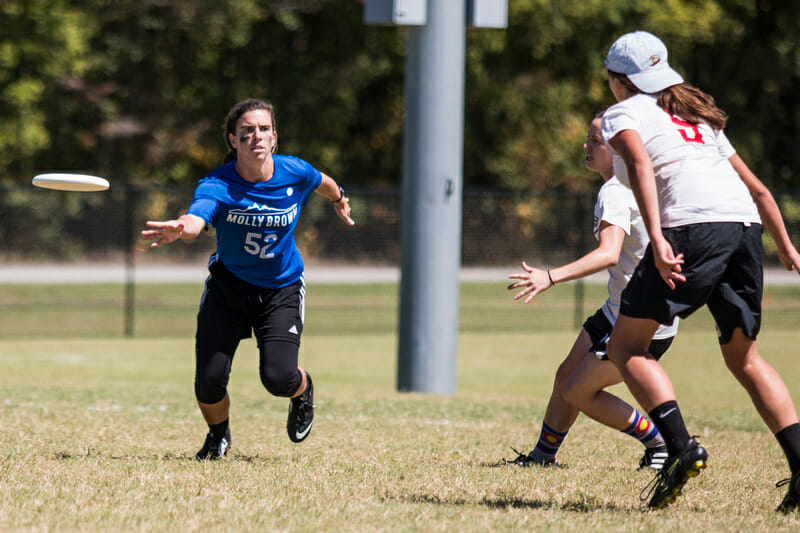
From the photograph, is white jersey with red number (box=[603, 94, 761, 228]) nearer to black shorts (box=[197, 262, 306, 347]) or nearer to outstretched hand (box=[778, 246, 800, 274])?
outstretched hand (box=[778, 246, 800, 274])

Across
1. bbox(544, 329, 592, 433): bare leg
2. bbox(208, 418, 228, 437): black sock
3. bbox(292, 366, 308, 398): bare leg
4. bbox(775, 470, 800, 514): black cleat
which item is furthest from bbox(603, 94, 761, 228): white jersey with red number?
bbox(208, 418, 228, 437): black sock

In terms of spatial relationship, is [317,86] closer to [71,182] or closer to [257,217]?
[257,217]

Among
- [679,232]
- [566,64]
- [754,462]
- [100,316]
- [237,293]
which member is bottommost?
[100,316]

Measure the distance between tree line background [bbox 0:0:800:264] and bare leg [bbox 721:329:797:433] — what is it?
27.1 m

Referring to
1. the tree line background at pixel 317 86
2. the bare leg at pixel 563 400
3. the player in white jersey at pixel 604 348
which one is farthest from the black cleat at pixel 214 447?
the tree line background at pixel 317 86

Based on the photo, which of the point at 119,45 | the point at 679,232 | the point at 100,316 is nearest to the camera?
the point at 679,232

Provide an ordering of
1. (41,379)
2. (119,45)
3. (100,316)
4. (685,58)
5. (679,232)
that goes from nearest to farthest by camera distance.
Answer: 1. (679,232)
2. (41,379)
3. (100,316)
4. (119,45)
5. (685,58)

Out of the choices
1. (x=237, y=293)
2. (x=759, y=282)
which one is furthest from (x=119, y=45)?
(x=759, y=282)

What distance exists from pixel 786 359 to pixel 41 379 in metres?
9.74

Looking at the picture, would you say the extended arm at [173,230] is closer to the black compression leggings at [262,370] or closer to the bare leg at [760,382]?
the black compression leggings at [262,370]

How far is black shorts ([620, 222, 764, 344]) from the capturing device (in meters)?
4.12

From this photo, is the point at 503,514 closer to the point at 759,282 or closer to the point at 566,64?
the point at 759,282

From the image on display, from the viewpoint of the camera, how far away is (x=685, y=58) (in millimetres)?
34812

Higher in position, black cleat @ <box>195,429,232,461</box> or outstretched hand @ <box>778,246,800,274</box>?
outstretched hand @ <box>778,246,800,274</box>
